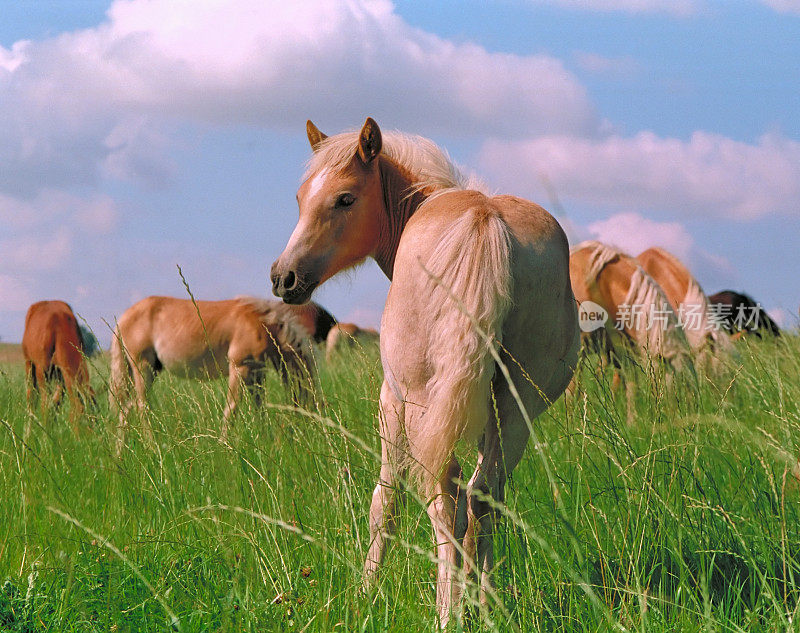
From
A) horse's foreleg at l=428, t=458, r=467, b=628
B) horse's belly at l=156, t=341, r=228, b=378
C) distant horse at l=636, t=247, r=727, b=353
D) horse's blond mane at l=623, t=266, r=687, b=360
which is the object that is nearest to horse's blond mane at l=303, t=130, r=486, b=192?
horse's foreleg at l=428, t=458, r=467, b=628

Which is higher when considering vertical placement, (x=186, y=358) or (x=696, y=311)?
(x=696, y=311)

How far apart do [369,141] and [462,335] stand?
4.11ft

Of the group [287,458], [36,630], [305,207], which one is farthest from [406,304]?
[287,458]

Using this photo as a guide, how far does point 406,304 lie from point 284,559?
102 cm

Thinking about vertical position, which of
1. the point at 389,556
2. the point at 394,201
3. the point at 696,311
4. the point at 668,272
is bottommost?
the point at 389,556

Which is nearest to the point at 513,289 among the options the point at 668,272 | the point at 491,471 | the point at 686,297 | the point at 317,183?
Result: the point at 491,471

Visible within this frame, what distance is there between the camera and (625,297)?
7883 mm

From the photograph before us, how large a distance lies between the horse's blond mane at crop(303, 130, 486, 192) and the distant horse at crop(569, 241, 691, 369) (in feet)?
13.6

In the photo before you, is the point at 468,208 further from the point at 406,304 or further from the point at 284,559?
the point at 284,559

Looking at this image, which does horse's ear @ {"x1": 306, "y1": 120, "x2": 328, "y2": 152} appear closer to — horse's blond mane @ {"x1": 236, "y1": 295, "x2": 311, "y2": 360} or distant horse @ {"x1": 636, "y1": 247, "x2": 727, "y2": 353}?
horse's blond mane @ {"x1": 236, "y1": 295, "x2": 311, "y2": 360}

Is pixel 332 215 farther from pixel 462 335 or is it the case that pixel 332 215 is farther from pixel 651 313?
pixel 651 313

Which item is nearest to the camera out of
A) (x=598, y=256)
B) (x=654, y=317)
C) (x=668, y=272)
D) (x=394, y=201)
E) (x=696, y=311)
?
(x=394, y=201)

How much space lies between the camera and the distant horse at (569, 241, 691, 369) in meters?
7.12

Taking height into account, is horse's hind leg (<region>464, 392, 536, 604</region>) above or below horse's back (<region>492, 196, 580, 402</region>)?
below
